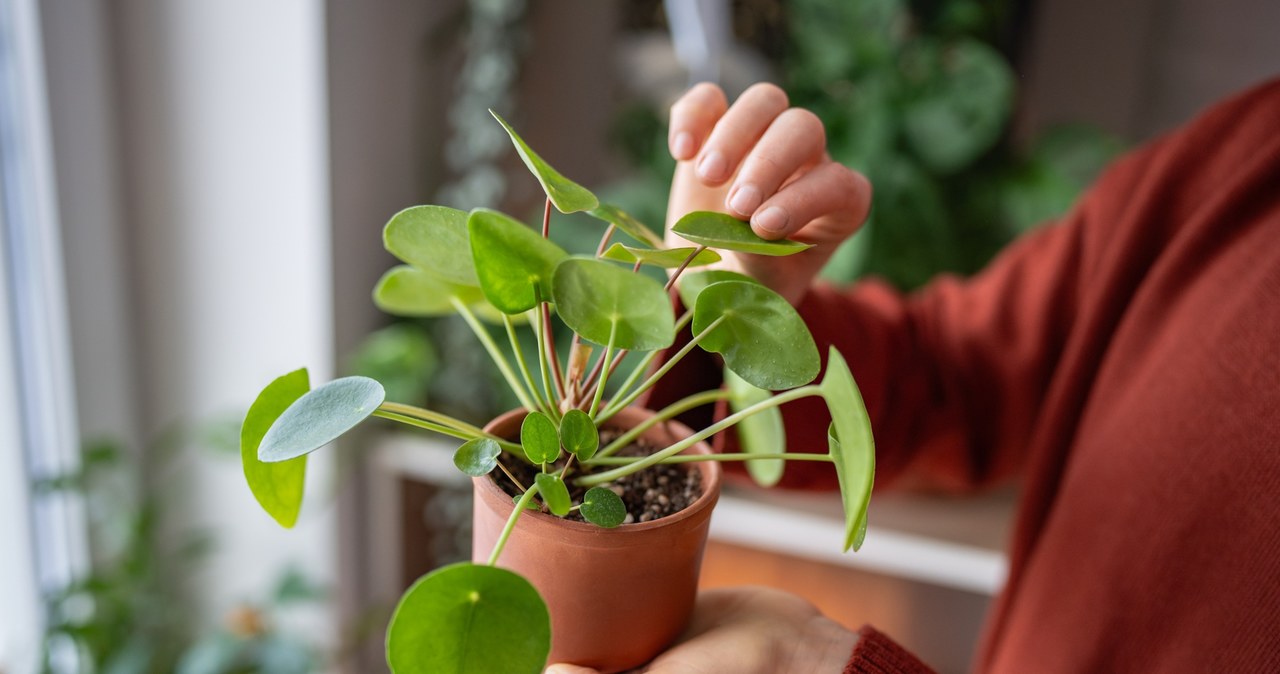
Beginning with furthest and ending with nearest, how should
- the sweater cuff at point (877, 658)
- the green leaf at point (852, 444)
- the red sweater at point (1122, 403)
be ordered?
the red sweater at point (1122, 403) → the sweater cuff at point (877, 658) → the green leaf at point (852, 444)

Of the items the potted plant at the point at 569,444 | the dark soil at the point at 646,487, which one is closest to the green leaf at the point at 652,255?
the potted plant at the point at 569,444

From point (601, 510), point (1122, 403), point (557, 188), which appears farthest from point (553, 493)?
point (1122, 403)

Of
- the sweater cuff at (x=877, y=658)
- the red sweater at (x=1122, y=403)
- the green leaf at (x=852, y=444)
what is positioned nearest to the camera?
the green leaf at (x=852, y=444)

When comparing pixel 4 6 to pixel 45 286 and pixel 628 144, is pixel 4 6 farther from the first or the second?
pixel 628 144

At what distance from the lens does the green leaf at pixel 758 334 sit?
39 centimetres

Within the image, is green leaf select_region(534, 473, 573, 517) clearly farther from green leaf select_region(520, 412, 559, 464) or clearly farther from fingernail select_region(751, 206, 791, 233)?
fingernail select_region(751, 206, 791, 233)

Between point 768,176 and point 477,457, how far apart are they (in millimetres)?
197

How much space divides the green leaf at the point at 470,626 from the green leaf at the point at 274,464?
103mm

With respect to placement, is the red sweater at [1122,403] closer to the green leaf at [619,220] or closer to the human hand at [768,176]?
the human hand at [768,176]

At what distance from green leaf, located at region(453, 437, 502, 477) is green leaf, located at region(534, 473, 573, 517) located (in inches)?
0.8

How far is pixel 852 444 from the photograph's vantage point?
0.34 m

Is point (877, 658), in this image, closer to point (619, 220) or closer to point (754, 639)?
point (754, 639)

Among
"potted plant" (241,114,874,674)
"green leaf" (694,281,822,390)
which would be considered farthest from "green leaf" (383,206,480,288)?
"green leaf" (694,281,822,390)

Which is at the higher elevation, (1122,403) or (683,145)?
(683,145)
